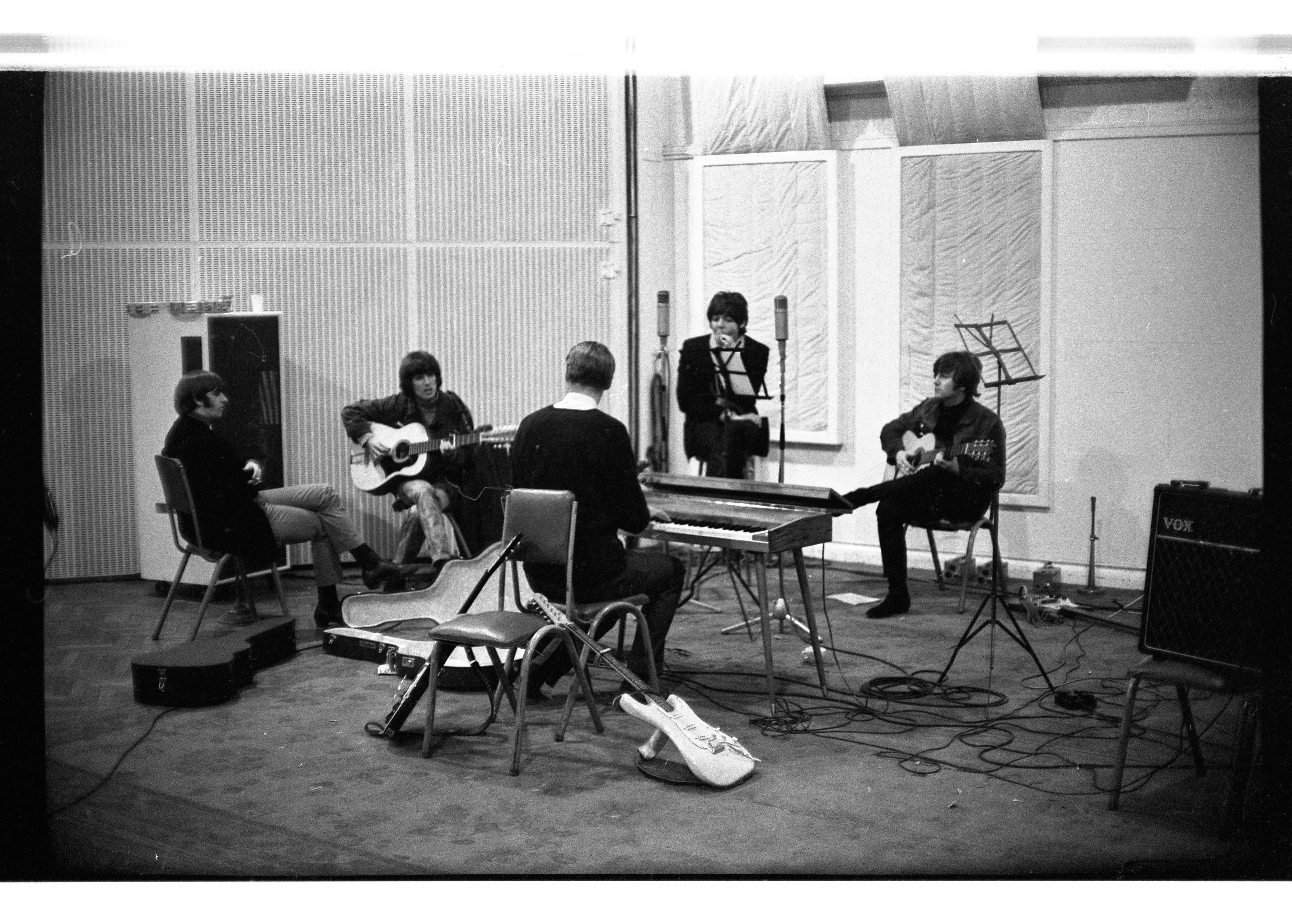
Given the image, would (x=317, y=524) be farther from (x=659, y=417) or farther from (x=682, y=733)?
(x=682, y=733)

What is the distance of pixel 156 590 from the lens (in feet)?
21.6

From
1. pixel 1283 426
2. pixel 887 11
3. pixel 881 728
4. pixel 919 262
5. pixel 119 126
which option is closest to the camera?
pixel 1283 426

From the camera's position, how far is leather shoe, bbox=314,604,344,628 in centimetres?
652

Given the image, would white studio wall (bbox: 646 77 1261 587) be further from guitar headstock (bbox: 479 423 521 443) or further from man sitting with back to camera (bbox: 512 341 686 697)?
man sitting with back to camera (bbox: 512 341 686 697)

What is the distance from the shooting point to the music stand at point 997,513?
17.7 feet

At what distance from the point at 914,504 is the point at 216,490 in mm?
3358

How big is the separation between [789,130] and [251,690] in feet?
14.4

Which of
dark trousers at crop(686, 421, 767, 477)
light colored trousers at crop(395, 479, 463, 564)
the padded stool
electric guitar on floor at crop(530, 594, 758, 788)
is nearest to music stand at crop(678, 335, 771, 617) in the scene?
dark trousers at crop(686, 421, 767, 477)

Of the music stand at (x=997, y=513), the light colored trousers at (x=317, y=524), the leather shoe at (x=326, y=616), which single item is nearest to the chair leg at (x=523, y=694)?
the music stand at (x=997, y=513)

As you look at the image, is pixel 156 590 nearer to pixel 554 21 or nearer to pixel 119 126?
pixel 119 126

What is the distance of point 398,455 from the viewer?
7.12m

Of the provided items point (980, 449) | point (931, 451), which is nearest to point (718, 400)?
point (931, 451)

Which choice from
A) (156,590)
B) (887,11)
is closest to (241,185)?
(156,590)

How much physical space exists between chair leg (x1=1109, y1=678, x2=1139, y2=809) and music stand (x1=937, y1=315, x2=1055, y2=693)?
74 centimetres
